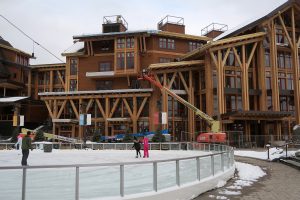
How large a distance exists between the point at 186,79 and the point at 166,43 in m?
7.03

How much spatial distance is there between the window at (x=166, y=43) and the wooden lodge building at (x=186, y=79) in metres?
0.14

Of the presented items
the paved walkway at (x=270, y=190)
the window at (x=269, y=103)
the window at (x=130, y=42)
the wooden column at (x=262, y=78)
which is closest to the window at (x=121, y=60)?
the window at (x=130, y=42)

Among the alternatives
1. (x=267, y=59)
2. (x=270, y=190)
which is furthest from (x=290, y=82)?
(x=270, y=190)

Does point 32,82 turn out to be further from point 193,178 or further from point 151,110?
point 193,178

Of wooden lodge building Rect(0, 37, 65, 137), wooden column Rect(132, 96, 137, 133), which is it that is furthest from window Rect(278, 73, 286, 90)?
wooden lodge building Rect(0, 37, 65, 137)

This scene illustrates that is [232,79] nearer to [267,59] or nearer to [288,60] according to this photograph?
[267,59]

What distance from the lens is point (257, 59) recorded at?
4622 centimetres

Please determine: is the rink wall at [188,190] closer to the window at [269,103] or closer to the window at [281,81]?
the window at [269,103]

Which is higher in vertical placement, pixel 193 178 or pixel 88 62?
pixel 88 62

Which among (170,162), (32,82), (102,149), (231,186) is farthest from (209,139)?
(32,82)

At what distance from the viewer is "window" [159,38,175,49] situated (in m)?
53.0

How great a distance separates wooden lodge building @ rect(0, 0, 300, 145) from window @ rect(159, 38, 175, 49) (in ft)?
0.47

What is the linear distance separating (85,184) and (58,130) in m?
47.1

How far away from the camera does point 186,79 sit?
49469 mm
